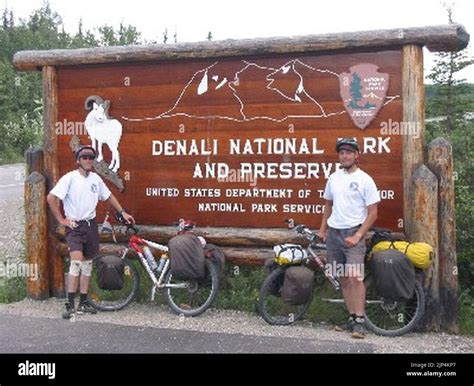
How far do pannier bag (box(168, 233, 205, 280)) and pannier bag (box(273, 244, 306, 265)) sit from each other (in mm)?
890

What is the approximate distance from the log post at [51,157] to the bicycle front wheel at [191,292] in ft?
5.22

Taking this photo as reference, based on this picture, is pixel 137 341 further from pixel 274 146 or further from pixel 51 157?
pixel 51 157

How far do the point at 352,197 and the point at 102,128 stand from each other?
11.5 feet

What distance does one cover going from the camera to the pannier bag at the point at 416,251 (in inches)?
253

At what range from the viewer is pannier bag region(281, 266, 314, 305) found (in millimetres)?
6645

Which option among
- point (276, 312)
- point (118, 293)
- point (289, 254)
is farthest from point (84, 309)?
point (289, 254)

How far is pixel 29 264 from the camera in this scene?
8234mm

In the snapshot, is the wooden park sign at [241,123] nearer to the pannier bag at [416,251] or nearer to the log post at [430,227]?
the log post at [430,227]

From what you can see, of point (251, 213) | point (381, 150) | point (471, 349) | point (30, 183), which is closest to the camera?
point (471, 349)

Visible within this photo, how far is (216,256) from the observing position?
291 inches

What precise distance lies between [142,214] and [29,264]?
164cm

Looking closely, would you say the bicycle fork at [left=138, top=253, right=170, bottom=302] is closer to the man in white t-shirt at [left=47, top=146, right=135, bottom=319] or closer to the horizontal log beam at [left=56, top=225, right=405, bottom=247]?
the horizontal log beam at [left=56, top=225, right=405, bottom=247]
